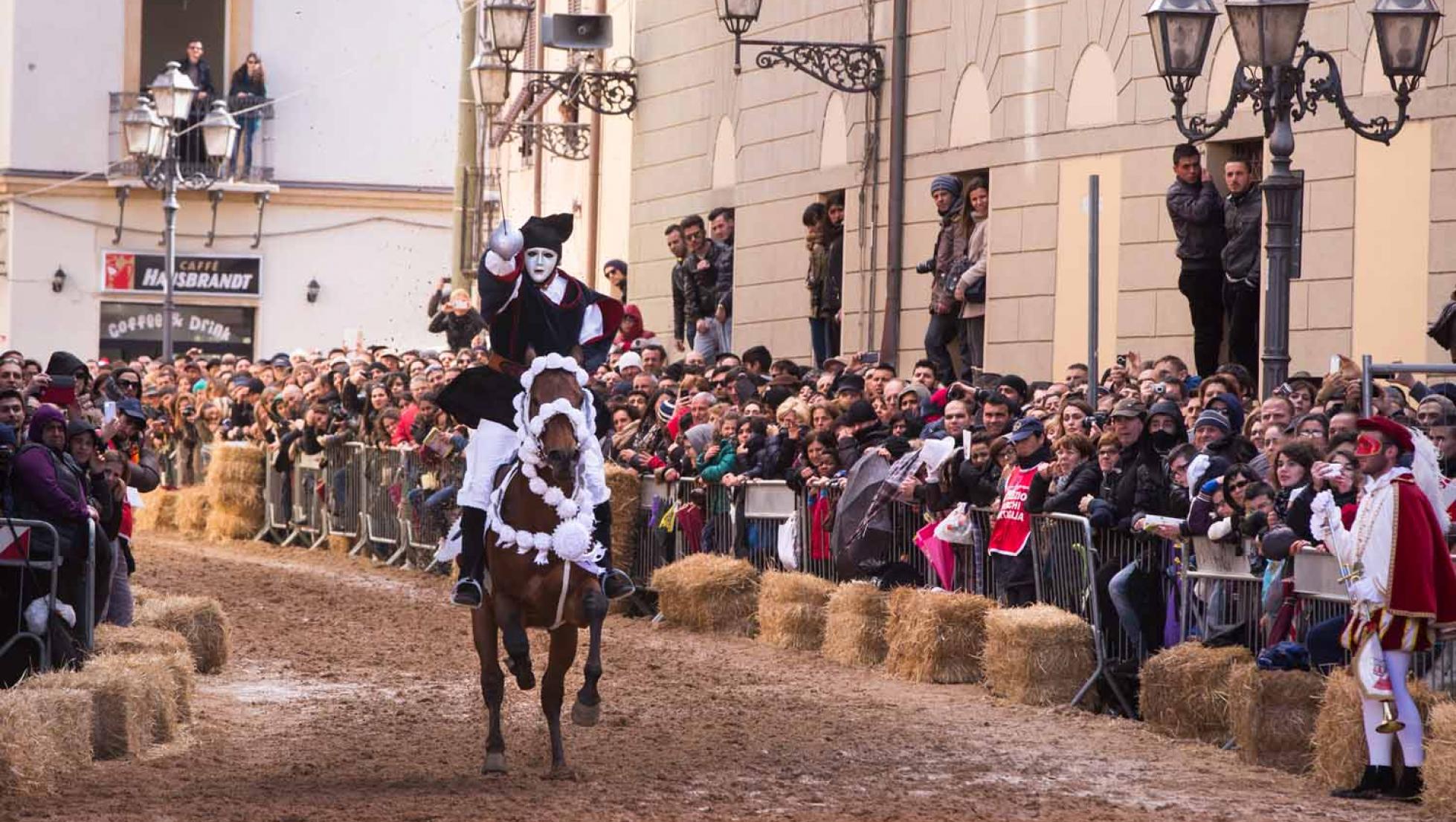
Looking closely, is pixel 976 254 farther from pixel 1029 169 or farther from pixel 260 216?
pixel 260 216

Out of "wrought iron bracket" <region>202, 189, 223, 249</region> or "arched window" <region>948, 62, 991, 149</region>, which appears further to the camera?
"wrought iron bracket" <region>202, 189, 223, 249</region>

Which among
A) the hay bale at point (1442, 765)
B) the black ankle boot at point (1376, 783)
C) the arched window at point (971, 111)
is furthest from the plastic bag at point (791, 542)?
the hay bale at point (1442, 765)

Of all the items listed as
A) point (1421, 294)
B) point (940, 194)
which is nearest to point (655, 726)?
point (1421, 294)

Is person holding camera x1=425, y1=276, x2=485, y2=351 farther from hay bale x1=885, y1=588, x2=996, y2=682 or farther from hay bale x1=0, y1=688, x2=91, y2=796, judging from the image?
hay bale x1=0, y1=688, x2=91, y2=796

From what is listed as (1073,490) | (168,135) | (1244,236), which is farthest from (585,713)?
(168,135)

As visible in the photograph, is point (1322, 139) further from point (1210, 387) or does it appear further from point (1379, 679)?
point (1379, 679)

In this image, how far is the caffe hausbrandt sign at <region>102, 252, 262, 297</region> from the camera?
48.3 metres

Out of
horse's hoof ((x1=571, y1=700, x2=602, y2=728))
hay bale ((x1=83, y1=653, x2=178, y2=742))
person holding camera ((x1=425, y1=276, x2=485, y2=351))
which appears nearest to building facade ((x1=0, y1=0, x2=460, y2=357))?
person holding camera ((x1=425, y1=276, x2=485, y2=351))

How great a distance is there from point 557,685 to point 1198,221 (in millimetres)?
8967

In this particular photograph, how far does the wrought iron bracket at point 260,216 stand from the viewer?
49281 mm

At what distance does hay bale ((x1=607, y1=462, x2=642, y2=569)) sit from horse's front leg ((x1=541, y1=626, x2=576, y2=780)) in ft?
27.8

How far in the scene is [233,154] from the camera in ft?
160

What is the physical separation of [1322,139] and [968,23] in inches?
228

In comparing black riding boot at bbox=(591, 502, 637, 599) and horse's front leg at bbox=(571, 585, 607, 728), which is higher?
black riding boot at bbox=(591, 502, 637, 599)
